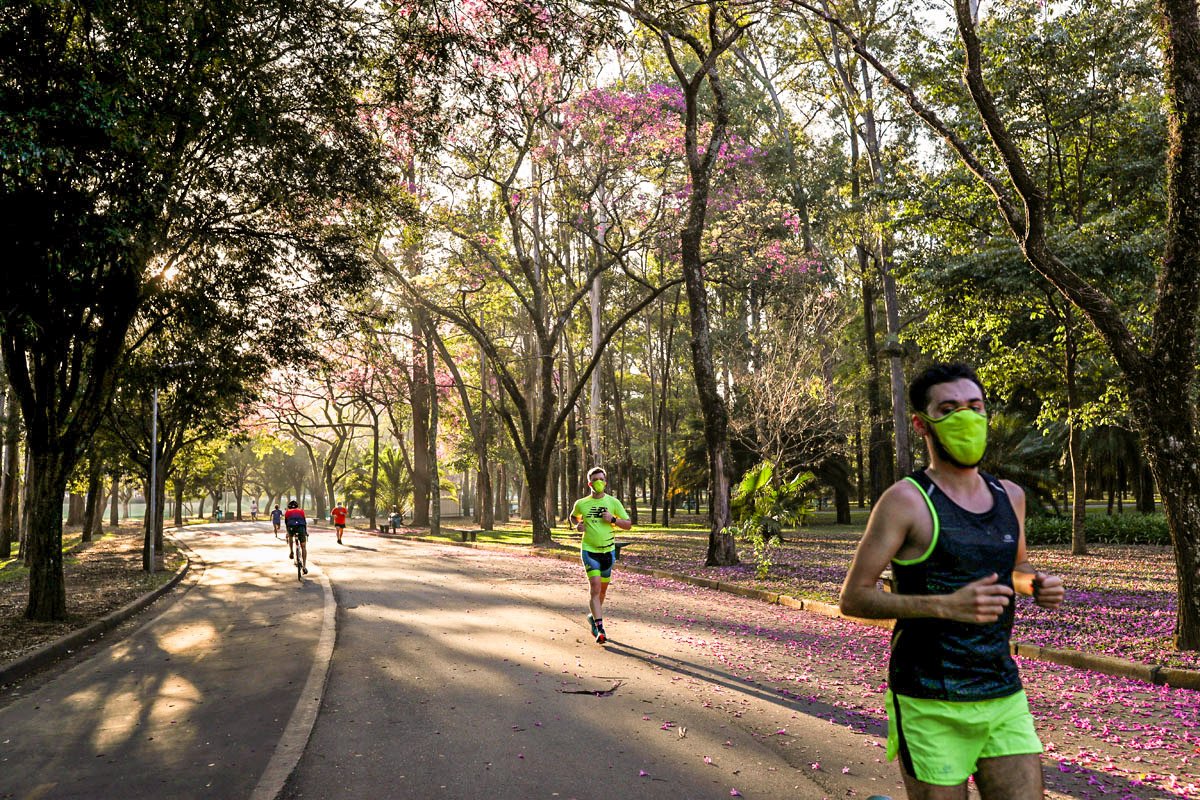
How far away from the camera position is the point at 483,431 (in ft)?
130

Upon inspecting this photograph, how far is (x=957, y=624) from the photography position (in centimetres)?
266

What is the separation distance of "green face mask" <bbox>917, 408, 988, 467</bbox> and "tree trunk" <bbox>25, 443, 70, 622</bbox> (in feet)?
44.3

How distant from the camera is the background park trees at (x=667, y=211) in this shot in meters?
9.53

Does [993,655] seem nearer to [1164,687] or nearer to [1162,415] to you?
[1164,687]

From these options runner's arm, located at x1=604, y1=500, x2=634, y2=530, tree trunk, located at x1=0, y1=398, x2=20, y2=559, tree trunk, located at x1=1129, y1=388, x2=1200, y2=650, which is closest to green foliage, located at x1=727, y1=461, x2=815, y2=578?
runner's arm, located at x1=604, y1=500, x2=634, y2=530

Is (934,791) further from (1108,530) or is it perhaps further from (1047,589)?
(1108,530)

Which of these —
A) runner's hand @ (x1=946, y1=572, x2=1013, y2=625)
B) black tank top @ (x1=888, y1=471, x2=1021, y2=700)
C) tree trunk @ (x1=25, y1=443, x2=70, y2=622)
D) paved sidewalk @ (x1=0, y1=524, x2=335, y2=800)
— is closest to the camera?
runner's hand @ (x1=946, y1=572, x2=1013, y2=625)

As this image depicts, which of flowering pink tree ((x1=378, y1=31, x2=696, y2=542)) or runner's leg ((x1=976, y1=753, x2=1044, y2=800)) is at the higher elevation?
flowering pink tree ((x1=378, y1=31, x2=696, y2=542))

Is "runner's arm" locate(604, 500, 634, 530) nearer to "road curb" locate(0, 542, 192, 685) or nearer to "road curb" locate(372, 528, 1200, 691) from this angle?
"road curb" locate(372, 528, 1200, 691)

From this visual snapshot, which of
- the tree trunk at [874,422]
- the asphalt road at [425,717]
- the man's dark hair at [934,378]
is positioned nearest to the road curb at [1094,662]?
the asphalt road at [425,717]

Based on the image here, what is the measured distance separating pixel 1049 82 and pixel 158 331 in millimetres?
18045

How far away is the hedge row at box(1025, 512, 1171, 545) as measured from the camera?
72.8ft

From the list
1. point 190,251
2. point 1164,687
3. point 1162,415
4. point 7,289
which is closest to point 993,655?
point 1164,687

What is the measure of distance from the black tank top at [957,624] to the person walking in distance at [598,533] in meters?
6.96
